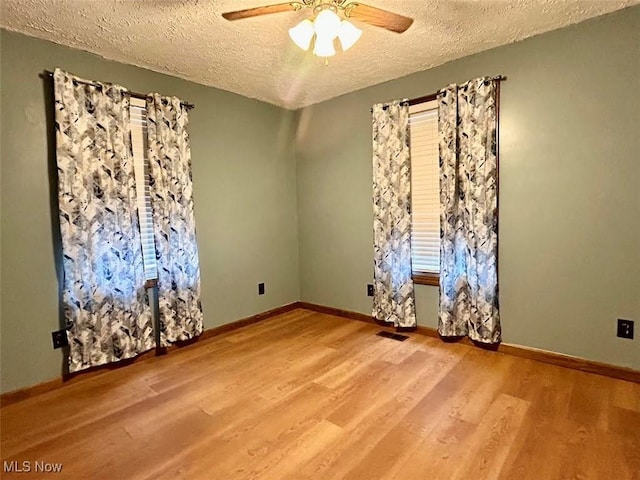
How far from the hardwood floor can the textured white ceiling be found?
97.3 inches

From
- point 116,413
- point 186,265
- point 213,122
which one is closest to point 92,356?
point 116,413

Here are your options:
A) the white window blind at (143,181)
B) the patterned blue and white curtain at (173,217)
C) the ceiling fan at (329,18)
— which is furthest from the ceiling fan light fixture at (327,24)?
the white window blind at (143,181)

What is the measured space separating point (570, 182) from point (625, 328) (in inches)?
42.0

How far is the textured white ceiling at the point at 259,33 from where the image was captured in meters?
2.10

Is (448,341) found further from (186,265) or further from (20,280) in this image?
(20,280)

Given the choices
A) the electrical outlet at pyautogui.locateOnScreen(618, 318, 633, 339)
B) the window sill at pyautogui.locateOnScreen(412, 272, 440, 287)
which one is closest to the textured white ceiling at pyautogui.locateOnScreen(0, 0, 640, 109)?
the window sill at pyautogui.locateOnScreen(412, 272, 440, 287)

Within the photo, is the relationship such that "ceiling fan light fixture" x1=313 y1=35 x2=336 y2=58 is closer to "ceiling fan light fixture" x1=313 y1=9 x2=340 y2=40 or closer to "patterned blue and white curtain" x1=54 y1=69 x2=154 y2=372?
"ceiling fan light fixture" x1=313 y1=9 x2=340 y2=40

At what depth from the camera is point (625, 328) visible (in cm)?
234

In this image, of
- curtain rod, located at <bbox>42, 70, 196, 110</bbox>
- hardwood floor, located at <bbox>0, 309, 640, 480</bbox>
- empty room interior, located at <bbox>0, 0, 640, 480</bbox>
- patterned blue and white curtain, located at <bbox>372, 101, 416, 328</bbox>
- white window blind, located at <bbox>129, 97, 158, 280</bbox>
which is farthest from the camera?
patterned blue and white curtain, located at <bbox>372, 101, 416, 328</bbox>

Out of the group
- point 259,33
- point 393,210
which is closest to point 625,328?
point 393,210

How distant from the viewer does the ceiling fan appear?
1747 mm

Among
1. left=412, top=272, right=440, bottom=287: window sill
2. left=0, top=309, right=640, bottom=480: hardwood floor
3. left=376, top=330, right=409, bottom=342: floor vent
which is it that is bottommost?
left=0, top=309, right=640, bottom=480: hardwood floor

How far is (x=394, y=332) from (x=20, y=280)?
119 inches

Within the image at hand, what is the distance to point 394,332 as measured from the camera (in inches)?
133
